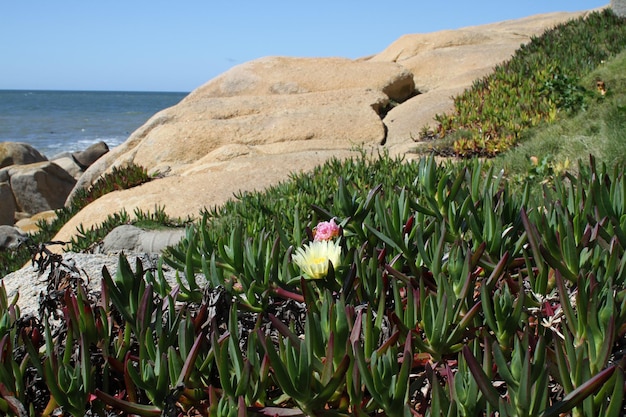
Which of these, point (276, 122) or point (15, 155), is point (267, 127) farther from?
point (15, 155)

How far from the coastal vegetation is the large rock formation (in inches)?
200

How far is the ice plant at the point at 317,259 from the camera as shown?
197 centimetres

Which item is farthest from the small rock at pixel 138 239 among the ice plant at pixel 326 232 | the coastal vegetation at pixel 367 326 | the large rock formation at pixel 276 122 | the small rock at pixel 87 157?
the small rock at pixel 87 157

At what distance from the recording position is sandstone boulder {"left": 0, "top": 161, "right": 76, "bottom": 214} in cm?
1575

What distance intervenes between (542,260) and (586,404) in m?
0.62

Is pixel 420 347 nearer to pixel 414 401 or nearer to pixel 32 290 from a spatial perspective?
pixel 414 401

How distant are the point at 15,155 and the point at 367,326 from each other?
19.9 m

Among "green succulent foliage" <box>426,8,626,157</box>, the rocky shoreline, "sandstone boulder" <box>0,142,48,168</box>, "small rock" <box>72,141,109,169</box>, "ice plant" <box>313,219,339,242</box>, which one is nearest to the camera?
"ice plant" <box>313,219,339,242</box>

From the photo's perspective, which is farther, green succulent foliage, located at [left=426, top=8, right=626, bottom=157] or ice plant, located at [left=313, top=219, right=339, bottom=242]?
green succulent foliage, located at [left=426, top=8, right=626, bottom=157]

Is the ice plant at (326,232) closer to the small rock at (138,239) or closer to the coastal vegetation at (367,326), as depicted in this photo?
the coastal vegetation at (367,326)

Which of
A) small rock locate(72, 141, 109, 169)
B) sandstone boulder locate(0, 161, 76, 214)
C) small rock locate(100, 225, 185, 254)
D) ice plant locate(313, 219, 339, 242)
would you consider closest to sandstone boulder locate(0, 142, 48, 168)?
small rock locate(72, 141, 109, 169)

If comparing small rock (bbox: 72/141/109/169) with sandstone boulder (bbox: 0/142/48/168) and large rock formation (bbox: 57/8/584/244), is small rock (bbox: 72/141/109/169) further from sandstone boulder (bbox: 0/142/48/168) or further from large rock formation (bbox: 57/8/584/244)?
large rock formation (bbox: 57/8/584/244)

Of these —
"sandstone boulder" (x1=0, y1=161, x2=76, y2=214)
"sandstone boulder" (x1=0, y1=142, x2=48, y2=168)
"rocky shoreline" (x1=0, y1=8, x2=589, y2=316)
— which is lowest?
"sandstone boulder" (x1=0, y1=161, x2=76, y2=214)

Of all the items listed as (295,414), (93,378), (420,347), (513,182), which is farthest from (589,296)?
(513,182)
